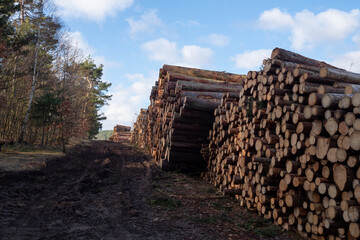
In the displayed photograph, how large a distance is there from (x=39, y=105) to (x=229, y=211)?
14108 millimetres

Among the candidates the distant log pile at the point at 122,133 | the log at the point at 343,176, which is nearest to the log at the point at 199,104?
the log at the point at 343,176

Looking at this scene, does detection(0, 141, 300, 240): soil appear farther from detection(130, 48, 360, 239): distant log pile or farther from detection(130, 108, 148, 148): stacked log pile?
detection(130, 108, 148, 148): stacked log pile

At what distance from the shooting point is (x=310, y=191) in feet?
15.6

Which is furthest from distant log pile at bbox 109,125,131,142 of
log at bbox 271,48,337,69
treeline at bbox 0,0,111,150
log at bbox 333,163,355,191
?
log at bbox 333,163,355,191

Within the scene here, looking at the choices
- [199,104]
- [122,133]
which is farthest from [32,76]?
[122,133]

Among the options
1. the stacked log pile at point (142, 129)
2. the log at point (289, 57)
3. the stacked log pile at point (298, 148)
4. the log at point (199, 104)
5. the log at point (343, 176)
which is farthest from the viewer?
the stacked log pile at point (142, 129)

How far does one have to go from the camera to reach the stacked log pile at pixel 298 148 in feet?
13.4

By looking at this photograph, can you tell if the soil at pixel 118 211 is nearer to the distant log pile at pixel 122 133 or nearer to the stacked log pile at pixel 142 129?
the stacked log pile at pixel 142 129

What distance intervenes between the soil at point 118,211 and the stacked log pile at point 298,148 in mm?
571

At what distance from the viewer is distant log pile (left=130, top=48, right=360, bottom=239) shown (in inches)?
161

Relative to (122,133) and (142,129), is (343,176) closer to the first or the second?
(142,129)

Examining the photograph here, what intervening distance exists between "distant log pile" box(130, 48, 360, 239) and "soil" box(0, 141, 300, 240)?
0.52 m

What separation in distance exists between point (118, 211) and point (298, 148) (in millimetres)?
3812

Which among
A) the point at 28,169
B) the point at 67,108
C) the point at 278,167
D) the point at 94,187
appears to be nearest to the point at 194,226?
the point at 278,167
